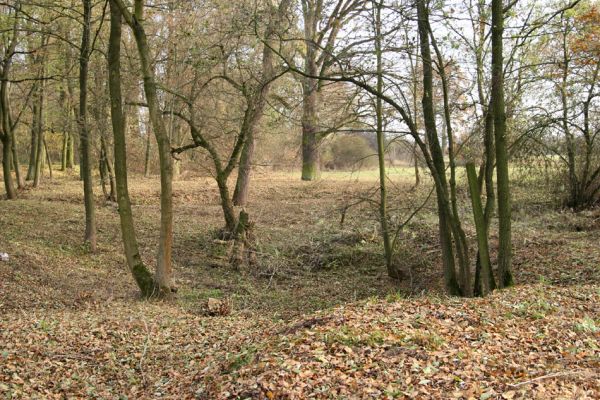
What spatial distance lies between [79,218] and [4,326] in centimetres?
963

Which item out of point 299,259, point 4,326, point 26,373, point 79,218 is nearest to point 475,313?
point 26,373

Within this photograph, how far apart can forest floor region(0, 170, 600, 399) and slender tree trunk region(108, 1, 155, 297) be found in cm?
62

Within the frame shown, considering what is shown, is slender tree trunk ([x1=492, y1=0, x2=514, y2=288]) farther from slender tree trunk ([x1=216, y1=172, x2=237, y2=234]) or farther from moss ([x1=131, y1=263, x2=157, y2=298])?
slender tree trunk ([x1=216, y1=172, x2=237, y2=234])

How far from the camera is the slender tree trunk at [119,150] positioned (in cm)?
949

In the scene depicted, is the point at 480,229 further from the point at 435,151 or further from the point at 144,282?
the point at 144,282

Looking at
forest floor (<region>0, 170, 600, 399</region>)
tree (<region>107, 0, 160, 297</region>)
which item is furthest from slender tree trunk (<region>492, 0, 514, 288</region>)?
tree (<region>107, 0, 160, 297</region>)

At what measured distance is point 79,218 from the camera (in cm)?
1675

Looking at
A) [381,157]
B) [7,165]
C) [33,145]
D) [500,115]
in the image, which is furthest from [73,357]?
[33,145]

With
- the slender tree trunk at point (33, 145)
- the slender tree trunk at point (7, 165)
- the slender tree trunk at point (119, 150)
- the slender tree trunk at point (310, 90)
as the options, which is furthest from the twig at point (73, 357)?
the slender tree trunk at point (33, 145)

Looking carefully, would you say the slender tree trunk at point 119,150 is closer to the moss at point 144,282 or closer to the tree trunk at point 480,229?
the moss at point 144,282

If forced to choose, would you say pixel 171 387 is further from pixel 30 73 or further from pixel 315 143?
pixel 30 73

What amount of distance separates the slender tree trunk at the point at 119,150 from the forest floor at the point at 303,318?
617mm

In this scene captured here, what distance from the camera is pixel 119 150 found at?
9594mm

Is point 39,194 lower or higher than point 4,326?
higher
